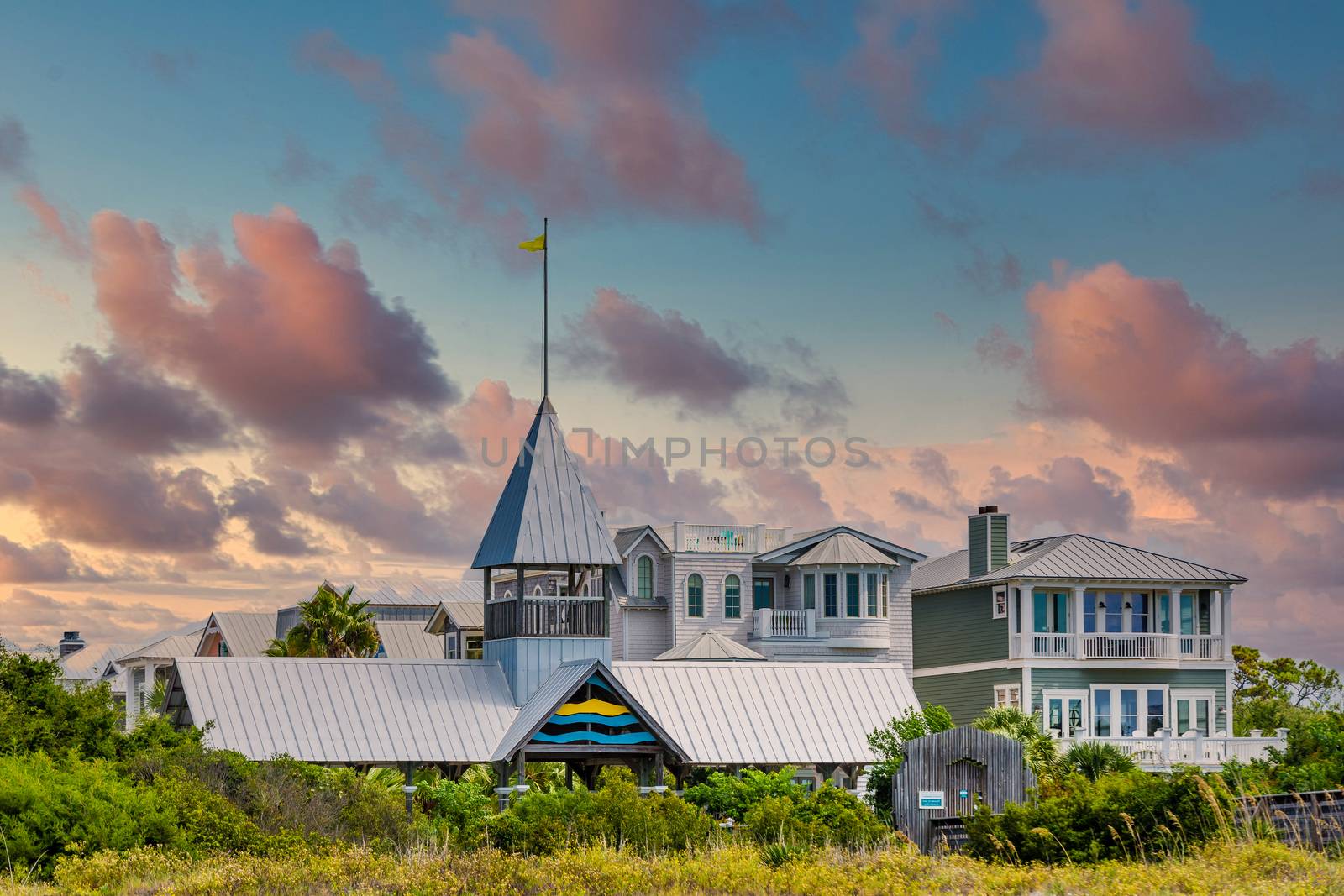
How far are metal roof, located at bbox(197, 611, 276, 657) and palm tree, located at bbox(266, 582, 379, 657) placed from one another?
35.8 ft

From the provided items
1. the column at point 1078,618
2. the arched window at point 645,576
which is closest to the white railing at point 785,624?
the arched window at point 645,576

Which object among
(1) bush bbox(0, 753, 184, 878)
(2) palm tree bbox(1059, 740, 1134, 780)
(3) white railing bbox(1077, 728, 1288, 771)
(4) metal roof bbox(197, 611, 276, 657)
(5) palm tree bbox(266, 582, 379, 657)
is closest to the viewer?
(1) bush bbox(0, 753, 184, 878)

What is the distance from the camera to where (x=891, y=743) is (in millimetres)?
34344

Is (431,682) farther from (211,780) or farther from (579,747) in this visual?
(211,780)

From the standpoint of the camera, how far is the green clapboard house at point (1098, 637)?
55.8 m

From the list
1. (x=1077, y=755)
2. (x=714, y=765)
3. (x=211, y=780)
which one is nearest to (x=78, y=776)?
(x=211, y=780)

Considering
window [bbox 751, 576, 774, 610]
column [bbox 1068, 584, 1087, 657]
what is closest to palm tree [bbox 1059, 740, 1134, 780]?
column [bbox 1068, 584, 1087, 657]

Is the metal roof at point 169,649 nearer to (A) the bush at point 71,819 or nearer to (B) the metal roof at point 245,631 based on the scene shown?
(B) the metal roof at point 245,631

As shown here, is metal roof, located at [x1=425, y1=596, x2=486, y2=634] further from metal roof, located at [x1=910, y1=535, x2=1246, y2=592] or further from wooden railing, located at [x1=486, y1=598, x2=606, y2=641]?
wooden railing, located at [x1=486, y1=598, x2=606, y2=641]

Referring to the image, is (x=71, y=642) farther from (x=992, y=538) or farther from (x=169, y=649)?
(x=992, y=538)

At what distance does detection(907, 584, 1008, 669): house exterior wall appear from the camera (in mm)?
58000

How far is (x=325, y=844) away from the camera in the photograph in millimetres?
25328

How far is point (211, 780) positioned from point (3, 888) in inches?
231

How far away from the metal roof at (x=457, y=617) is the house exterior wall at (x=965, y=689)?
17.9 metres
